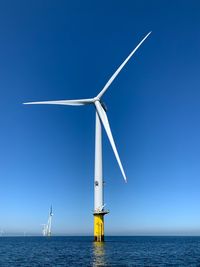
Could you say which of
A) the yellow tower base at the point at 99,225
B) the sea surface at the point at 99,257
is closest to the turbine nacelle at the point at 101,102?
the yellow tower base at the point at 99,225

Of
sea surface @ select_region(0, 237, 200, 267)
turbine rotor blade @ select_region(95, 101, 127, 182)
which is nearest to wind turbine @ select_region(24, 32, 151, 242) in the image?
turbine rotor blade @ select_region(95, 101, 127, 182)

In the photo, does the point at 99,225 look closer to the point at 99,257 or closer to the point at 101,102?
the point at 101,102

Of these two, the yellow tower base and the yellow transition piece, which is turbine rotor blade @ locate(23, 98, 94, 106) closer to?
the yellow tower base

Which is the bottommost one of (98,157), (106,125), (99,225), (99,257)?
(99,257)

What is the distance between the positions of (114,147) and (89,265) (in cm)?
4327

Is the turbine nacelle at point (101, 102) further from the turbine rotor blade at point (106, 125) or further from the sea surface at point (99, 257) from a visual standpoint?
the sea surface at point (99, 257)

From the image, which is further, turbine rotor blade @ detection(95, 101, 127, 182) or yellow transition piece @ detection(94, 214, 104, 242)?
yellow transition piece @ detection(94, 214, 104, 242)

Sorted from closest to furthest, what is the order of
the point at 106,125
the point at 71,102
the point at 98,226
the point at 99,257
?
the point at 99,257 → the point at 106,125 → the point at 71,102 → the point at 98,226

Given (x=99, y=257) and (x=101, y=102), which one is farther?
(x=101, y=102)

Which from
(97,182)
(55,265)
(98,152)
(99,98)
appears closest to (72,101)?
(99,98)

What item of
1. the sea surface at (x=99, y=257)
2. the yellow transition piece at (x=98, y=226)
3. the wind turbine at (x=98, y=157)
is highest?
the wind turbine at (x=98, y=157)

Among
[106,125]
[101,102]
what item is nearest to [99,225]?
[106,125]

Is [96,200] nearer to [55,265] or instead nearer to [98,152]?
[98,152]

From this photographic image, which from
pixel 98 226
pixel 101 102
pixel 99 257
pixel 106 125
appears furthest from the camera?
pixel 101 102
